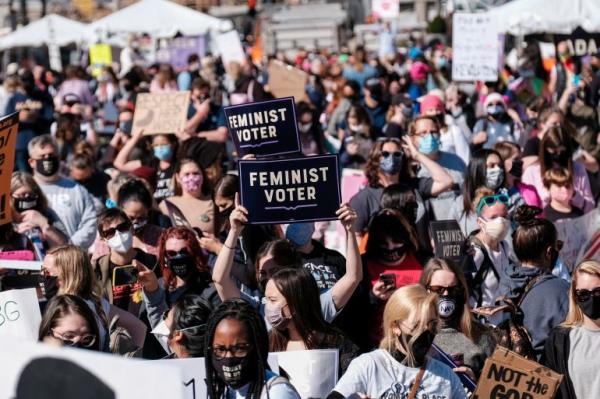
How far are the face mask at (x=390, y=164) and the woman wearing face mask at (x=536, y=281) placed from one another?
1337 mm

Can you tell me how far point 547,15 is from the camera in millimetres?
20781

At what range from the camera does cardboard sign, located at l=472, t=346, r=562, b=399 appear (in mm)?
4598

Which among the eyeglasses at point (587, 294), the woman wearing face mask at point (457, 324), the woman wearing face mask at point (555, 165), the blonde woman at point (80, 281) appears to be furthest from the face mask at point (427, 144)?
the eyeglasses at point (587, 294)

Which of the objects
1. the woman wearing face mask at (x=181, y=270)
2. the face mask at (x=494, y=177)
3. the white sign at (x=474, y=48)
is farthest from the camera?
the white sign at (x=474, y=48)

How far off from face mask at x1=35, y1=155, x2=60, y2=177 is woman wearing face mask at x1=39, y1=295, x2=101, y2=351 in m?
4.06

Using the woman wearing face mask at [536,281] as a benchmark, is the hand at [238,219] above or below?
above

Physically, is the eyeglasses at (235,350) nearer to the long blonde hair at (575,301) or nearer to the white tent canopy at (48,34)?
the long blonde hair at (575,301)

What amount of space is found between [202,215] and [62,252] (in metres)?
2.24

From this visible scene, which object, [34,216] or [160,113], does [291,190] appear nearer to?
[34,216]

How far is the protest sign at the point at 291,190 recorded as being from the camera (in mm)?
6125

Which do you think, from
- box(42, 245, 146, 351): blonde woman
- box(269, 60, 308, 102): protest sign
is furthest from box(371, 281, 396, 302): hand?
box(269, 60, 308, 102): protest sign

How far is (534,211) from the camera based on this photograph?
6953 mm

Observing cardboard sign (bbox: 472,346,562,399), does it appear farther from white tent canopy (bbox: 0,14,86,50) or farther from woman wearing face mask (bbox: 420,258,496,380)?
white tent canopy (bbox: 0,14,86,50)

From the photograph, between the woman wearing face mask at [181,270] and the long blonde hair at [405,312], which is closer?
the long blonde hair at [405,312]
